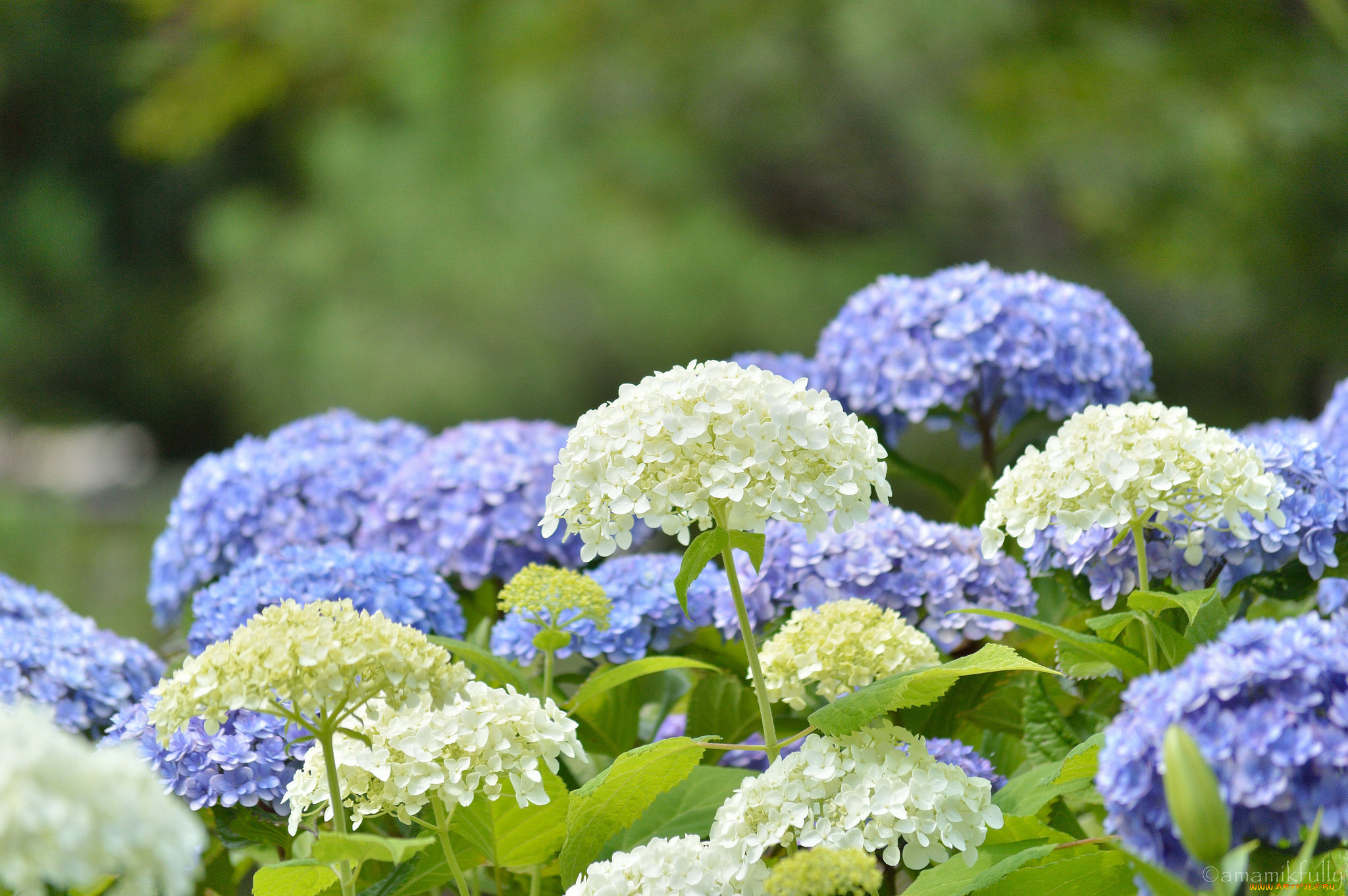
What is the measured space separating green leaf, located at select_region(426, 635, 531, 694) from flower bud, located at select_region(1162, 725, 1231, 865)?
21.9 inches

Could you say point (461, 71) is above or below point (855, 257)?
above

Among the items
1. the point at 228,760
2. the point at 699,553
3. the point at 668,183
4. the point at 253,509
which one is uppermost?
the point at 668,183

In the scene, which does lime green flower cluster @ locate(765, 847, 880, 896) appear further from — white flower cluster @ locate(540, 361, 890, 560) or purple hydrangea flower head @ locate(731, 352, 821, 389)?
purple hydrangea flower head @ locate(731, 352, 821, 389)

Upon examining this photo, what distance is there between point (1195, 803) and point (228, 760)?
755 mm

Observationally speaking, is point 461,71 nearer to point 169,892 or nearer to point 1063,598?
point 1063,598

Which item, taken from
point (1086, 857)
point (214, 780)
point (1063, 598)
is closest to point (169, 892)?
point (214, 780)

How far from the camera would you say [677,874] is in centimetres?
83

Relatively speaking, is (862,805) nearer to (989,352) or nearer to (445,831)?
(445,831)

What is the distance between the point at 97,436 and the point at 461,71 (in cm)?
576

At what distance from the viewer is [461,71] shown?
7824 millimetres

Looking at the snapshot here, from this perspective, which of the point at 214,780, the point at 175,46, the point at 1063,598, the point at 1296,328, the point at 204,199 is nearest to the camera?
the point at 214,780

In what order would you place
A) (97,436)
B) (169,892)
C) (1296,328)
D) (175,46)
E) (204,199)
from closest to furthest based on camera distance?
(169,892)
(1296,328)
(175,46)
(204,199)
(97,436)

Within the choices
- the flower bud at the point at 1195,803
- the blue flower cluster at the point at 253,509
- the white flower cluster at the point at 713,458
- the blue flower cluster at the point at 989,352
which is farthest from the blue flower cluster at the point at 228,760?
the blue flower cluster at the point at 989,352

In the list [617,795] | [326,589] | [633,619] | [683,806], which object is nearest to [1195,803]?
[617,795]
